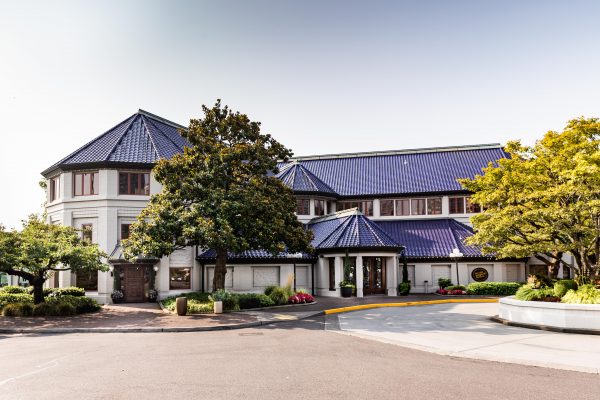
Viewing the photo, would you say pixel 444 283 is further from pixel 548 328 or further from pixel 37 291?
pixel 37 291

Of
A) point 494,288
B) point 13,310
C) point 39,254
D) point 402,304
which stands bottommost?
point 402,304

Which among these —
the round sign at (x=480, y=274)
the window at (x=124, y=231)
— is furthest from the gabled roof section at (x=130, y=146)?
the round sign at (x=480, y=274)

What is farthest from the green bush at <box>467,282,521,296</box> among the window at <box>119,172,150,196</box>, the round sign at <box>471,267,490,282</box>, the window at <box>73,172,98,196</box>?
the window at <box>73,172,98,196</box>

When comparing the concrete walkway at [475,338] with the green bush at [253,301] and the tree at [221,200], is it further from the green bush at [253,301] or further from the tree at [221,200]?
the tree at [221,200]

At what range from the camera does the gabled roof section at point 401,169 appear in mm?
44844

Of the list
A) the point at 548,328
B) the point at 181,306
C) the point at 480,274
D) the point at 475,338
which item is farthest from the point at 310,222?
the point at 475,338

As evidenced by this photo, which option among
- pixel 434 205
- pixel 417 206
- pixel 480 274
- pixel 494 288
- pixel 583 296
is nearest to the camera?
pixel 583 296

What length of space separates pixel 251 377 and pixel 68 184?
27.6 metres

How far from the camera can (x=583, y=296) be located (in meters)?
18.8

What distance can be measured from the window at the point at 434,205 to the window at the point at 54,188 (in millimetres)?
30213

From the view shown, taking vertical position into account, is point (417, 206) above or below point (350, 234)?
above

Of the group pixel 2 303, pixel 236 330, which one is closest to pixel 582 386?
pixel 236 330

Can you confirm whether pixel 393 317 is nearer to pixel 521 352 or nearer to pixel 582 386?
pixel 521 352

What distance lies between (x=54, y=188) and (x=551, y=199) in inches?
1281
